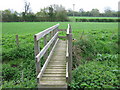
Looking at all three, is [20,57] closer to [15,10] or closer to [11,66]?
[11,66]

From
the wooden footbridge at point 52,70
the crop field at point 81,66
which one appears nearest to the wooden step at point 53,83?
the wooden footbridge at point 52,70

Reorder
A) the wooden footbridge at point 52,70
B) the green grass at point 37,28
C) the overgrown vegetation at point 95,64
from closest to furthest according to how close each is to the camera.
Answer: the wooden footbridge at point 52,70, the overgrown vegetation at point 95,64, the green grass at point 37,28

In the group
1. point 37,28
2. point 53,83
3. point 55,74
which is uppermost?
point 37,28

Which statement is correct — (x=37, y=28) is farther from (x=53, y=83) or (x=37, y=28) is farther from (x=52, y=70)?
(x=53, y=83)

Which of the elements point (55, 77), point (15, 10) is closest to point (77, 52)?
point (55, 77)

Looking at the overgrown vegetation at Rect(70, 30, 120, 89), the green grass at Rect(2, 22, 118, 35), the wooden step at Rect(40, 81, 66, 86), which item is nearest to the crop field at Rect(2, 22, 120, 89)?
the overgrown vegetation at Rect(70, 30, 120, 89)

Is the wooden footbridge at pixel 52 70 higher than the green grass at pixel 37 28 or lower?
lower

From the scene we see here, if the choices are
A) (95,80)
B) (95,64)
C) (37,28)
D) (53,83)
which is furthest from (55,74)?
(37,28)

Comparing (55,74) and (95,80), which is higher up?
(55,74)

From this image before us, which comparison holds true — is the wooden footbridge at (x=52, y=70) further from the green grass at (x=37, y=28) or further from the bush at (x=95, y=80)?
the green grass at (x=37, y=28)

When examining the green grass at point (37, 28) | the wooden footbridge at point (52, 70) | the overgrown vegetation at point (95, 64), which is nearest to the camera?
the wooden footbridge at point (52, 70)

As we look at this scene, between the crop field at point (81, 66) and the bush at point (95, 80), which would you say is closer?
the bush at point (95, 80)

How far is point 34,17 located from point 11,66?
32.1 meters

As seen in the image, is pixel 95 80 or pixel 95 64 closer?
pixel 95 80
